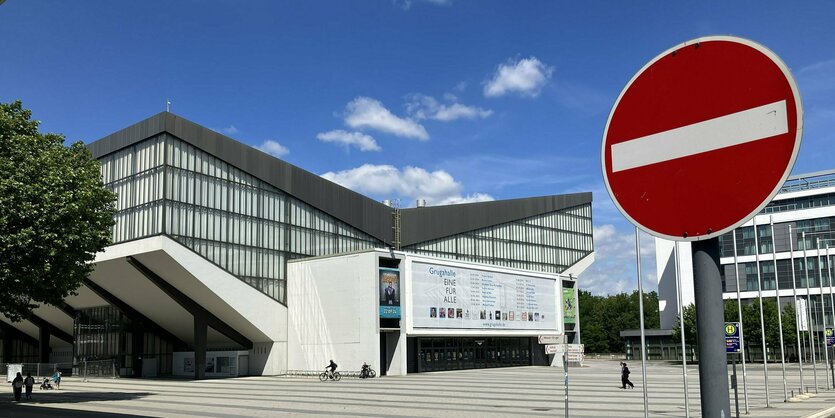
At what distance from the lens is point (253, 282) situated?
58.4m

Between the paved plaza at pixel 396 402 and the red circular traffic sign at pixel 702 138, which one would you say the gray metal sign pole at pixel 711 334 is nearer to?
the red circular traffic sign at pixel 702 138

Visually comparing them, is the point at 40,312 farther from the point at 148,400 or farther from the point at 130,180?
the point at 148,400

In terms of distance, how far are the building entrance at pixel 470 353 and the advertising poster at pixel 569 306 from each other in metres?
5.25

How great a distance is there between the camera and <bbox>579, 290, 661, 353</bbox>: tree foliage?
5207 inches

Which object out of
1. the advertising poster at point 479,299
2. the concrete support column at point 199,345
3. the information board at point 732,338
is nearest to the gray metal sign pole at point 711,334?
the information board at point 732,338

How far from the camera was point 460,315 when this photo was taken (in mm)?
64125

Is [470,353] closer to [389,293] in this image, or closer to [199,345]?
[389,293]

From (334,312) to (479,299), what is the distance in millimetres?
14902

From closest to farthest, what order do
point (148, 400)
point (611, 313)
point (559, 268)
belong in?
1. point (148, 400)
2. point (559, 268)
3. point (611, 313)

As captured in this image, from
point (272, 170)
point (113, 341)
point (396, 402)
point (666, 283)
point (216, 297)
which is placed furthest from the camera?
point (666, 283)

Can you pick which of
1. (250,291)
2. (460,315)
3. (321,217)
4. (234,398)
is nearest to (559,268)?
(460,315)

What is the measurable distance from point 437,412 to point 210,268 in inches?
1258

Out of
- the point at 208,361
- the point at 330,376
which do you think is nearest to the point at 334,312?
the point at 330,376

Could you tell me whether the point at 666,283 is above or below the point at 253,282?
above
